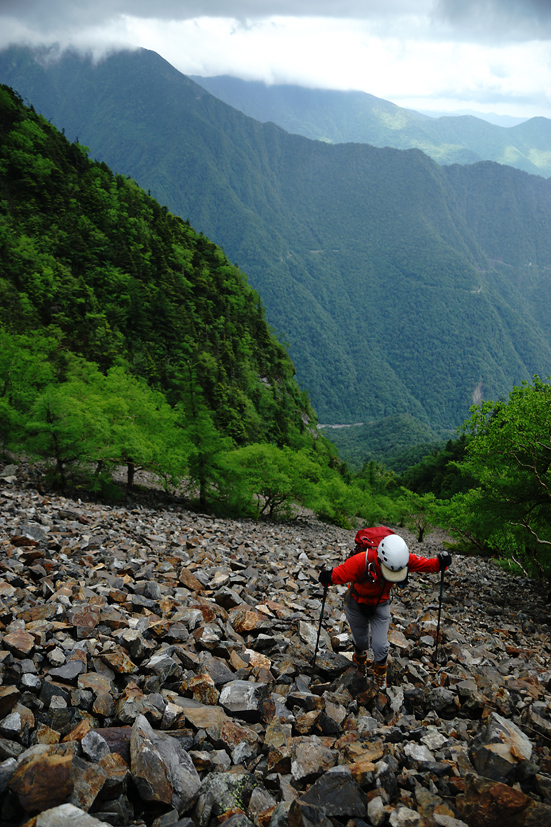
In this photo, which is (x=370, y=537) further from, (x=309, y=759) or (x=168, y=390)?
(x=168, y=390)

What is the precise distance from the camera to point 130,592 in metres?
9.80

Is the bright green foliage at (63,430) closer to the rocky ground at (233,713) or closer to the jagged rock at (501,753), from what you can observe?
the rocky ground at (233,713)

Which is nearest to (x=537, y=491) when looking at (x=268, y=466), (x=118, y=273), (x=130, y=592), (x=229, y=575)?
(x=229, y=575)

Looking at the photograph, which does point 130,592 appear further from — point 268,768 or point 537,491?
point 537,491

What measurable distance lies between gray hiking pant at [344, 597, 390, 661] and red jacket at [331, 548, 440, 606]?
0.21m

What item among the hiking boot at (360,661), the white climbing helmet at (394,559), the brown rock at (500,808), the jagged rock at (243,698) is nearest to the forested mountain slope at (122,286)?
the hiking boot at (360,661)

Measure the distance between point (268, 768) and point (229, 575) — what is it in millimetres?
7482

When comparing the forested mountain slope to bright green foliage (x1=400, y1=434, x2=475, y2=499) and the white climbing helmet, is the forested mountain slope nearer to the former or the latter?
bright green foliage (x1=400, y1=434, x2=475, y2=499)

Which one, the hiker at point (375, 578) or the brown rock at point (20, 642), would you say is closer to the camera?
the brown rock at point (20, 642)

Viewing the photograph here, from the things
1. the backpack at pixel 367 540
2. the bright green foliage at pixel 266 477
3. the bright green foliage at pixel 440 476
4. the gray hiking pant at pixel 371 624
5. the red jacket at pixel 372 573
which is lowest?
the bright green foliage at pixel 440 476

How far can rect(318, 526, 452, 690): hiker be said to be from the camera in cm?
683

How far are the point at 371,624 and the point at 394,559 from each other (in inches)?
59.9

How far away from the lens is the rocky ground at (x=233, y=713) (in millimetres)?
4426

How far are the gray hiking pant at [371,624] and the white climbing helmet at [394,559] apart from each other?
37.6 inches
